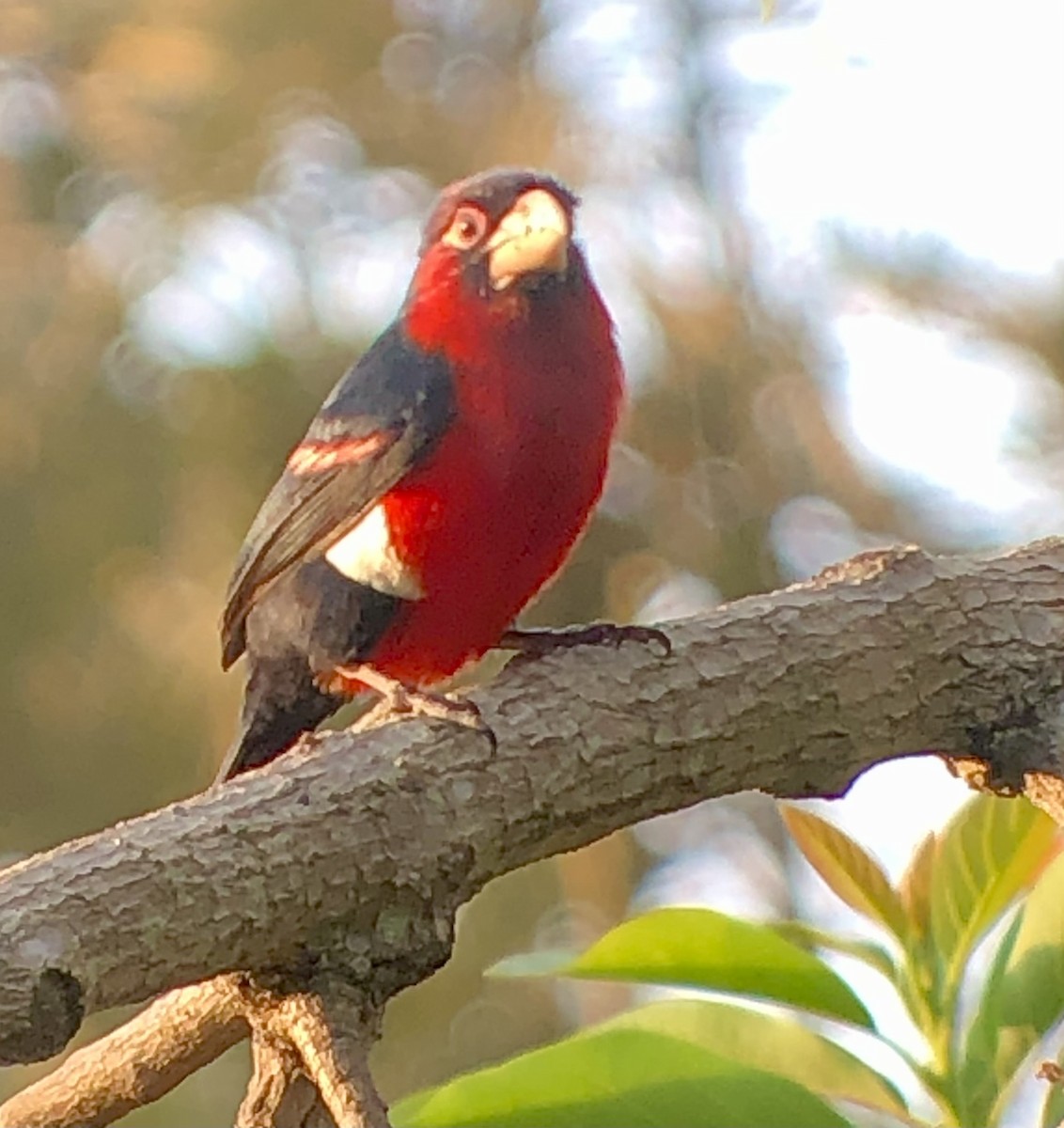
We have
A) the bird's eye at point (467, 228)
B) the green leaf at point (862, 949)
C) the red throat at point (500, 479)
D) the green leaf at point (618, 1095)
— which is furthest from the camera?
the bird's eye at point (467, 228)

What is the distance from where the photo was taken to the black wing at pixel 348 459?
211cm

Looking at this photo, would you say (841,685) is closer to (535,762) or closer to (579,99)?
(535,762)

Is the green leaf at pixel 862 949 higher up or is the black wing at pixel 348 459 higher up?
the black wing at pixel 348 459

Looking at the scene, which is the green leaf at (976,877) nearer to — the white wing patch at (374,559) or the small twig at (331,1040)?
the small twig at (331,1040)

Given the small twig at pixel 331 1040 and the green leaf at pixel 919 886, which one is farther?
the green leaf at pixel 919 886

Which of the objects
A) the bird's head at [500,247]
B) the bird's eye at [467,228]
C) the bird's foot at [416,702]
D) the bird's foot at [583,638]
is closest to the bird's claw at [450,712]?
the bird's foot at [416,702]

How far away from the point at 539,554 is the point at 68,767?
2.20 metres

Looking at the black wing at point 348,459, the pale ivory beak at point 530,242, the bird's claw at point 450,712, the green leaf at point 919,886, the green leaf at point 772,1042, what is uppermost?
Result: the pale ivory beak at point 530,242

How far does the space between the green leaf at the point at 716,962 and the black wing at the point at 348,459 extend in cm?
78

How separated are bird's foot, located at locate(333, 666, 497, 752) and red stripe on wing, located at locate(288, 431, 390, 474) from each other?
9.8 inches

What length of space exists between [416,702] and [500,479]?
34cm

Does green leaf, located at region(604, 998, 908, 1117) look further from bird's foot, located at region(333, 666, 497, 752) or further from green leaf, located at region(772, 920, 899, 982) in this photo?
bird's foot, located at region(333, 666, 497, 752)

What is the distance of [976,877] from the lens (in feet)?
5.24

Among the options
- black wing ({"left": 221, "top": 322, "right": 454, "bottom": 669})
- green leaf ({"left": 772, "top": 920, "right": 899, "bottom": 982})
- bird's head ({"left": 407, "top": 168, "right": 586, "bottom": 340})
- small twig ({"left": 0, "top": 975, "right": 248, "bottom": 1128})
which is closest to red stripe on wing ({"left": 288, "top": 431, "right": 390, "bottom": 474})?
black wing ({"left": 221, "top": 322, "right": 454, "bottom": 669})
